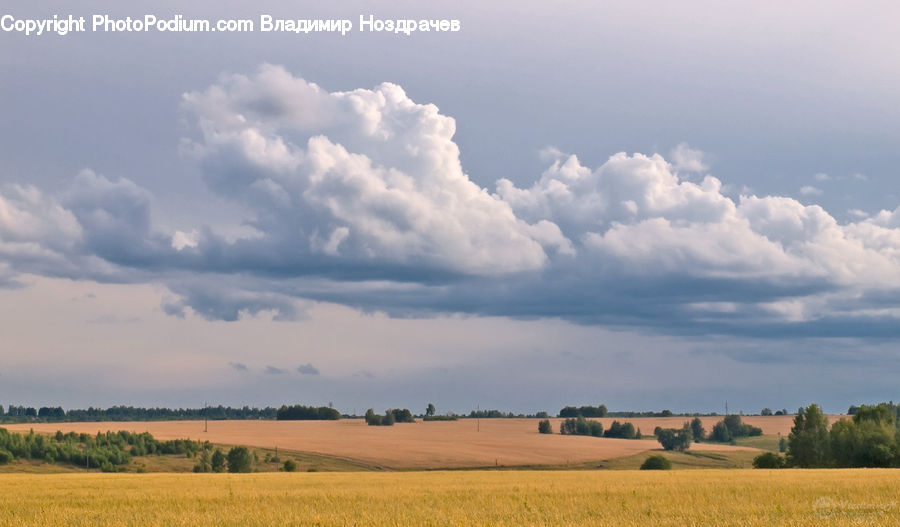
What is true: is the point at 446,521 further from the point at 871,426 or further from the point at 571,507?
the point at 871,426

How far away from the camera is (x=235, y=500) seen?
4341 centimetres

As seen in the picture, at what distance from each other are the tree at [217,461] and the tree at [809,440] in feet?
354

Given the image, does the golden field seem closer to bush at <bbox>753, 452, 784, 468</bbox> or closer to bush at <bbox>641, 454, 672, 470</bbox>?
bush at <bbox>753, 452, 784, 468</bbox>

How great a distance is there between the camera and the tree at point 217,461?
17750cm

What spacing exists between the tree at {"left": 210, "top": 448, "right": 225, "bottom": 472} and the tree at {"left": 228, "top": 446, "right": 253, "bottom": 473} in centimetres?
180

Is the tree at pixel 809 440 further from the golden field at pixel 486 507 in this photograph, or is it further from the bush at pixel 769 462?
the golden field at pixel 486 507

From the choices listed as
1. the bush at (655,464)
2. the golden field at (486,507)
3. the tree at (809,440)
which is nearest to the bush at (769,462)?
the tree at (809,440)

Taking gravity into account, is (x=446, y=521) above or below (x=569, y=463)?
above

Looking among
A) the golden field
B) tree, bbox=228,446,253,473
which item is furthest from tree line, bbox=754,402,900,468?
tree, bbox=228,446,253,473

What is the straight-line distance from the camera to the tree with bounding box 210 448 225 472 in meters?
178

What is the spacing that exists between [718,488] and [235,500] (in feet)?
81.6

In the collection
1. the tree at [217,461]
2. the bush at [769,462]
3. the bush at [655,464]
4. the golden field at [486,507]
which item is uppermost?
the golden field at [486,507]

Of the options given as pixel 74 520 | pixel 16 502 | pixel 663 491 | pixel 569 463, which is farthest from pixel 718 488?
pixel 569 463

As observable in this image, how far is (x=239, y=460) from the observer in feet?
589
